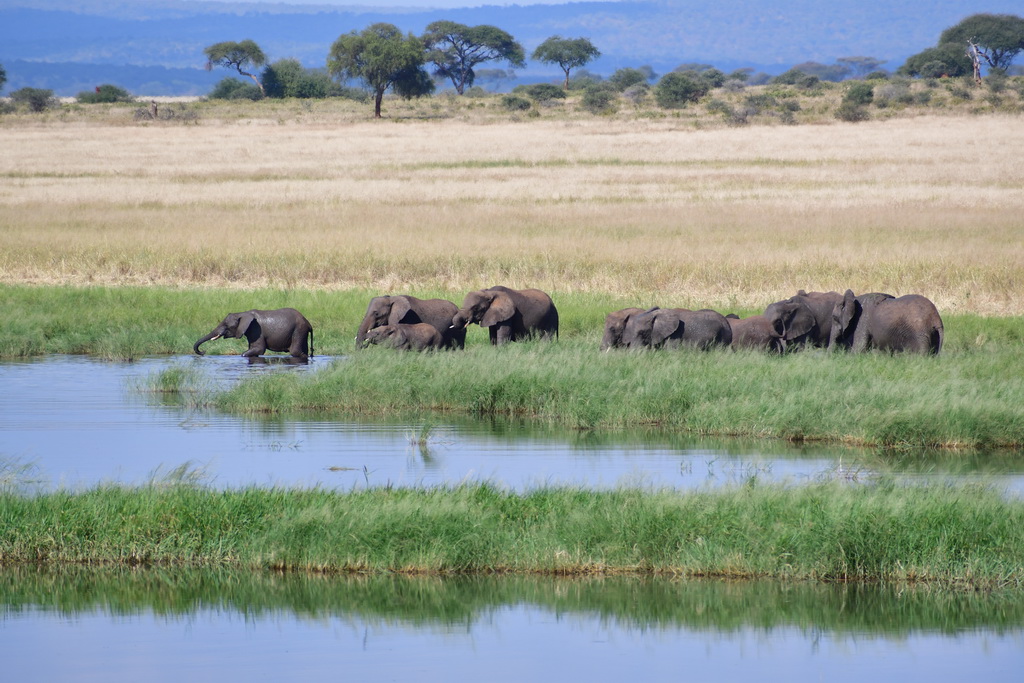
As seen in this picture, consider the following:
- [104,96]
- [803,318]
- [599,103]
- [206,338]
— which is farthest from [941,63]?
[206,338]

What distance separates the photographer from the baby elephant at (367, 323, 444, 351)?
1764cm

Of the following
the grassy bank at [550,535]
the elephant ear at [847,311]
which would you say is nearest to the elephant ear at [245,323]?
the elephant ear at [847,311]

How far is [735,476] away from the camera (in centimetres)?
1180

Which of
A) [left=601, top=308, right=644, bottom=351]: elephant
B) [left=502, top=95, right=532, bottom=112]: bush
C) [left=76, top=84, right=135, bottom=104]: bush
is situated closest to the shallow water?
[left=601, top=308, right=644, bottom=351]: elephant

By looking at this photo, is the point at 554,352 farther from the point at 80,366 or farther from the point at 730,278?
the point at 730,278

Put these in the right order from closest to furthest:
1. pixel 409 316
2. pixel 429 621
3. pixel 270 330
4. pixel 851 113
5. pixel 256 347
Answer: pixel 429 621 → pixel 409 316 → pixel 270 330 → pixel 256 347 → pixel 851 113

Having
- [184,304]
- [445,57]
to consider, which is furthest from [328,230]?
[445,57]

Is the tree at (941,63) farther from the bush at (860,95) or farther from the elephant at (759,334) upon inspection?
the elephant at (759,334)

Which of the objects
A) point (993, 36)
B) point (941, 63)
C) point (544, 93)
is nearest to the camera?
point (544, 93)

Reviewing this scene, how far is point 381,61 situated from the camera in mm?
83750

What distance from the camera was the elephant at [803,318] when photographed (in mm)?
18438

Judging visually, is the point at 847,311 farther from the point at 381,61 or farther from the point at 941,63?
the point at 941,63

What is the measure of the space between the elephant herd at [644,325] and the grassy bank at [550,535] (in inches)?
316

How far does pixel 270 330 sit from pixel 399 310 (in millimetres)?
1956
